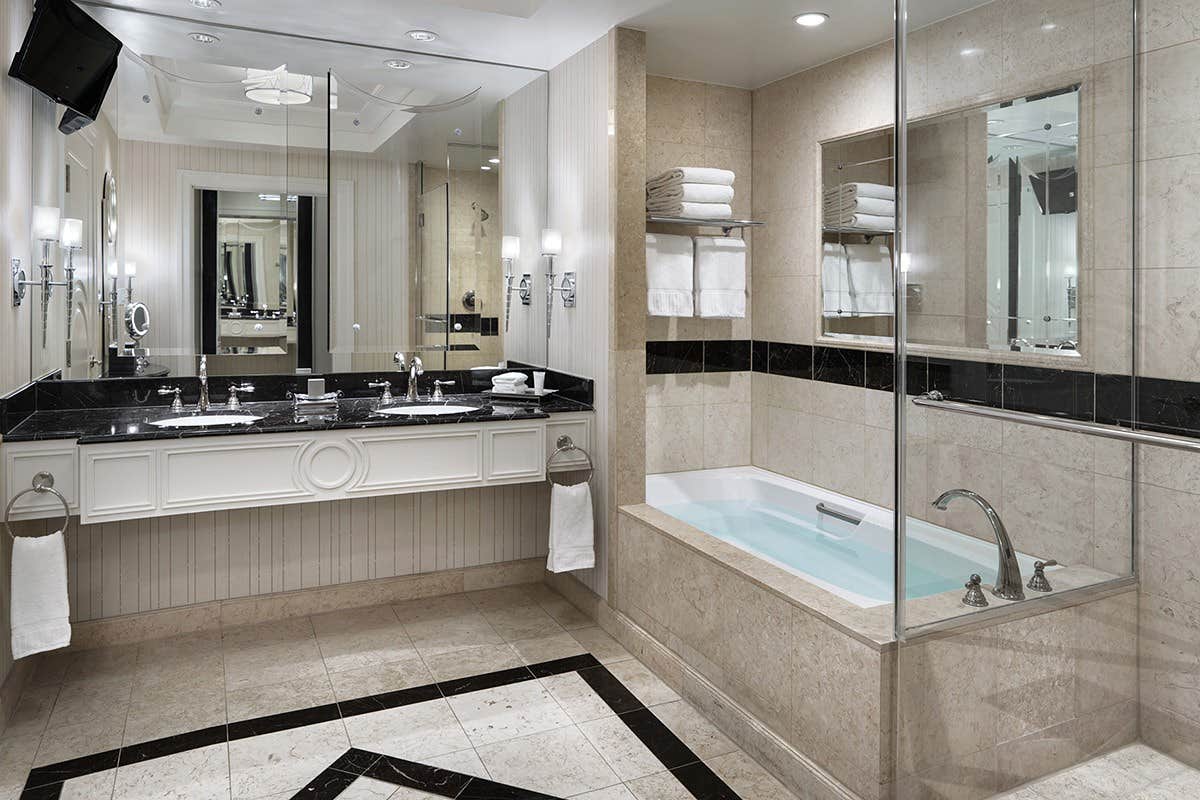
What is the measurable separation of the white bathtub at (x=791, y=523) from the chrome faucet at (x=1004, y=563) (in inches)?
18.2

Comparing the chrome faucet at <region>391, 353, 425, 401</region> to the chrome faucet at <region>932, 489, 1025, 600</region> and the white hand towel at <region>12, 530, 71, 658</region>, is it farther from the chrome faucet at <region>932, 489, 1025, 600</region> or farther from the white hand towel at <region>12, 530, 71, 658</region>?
the chrome faucet at <region>932, 489, 1025, 600</region>

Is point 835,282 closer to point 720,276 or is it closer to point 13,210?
point 720,276

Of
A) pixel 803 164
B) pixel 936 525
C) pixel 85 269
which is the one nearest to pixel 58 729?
pixel 85 269

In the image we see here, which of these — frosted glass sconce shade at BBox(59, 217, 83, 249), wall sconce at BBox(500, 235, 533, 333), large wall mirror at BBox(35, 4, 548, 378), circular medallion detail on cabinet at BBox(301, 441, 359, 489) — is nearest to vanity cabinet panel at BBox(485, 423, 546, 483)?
circular medallion detail on cabinet at BBox(301, 441, 359, 489)

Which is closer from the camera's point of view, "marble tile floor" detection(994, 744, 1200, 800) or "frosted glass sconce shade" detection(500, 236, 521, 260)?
"marble tile floor" detection(994, 744, 1200, 800)

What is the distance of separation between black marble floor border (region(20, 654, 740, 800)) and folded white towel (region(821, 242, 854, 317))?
1879mm

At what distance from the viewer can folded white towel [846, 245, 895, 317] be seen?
143 inches

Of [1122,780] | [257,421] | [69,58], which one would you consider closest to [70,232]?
[69,58]

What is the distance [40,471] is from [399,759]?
1519 millimetres

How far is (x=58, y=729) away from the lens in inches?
108

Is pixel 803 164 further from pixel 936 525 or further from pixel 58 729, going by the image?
pixel 58 729

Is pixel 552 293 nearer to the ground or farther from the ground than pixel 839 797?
farther from the ground

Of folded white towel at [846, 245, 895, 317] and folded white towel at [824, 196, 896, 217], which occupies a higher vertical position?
folded white towel at [824, 196, 896, 217]

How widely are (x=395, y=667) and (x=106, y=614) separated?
3.93 ft
